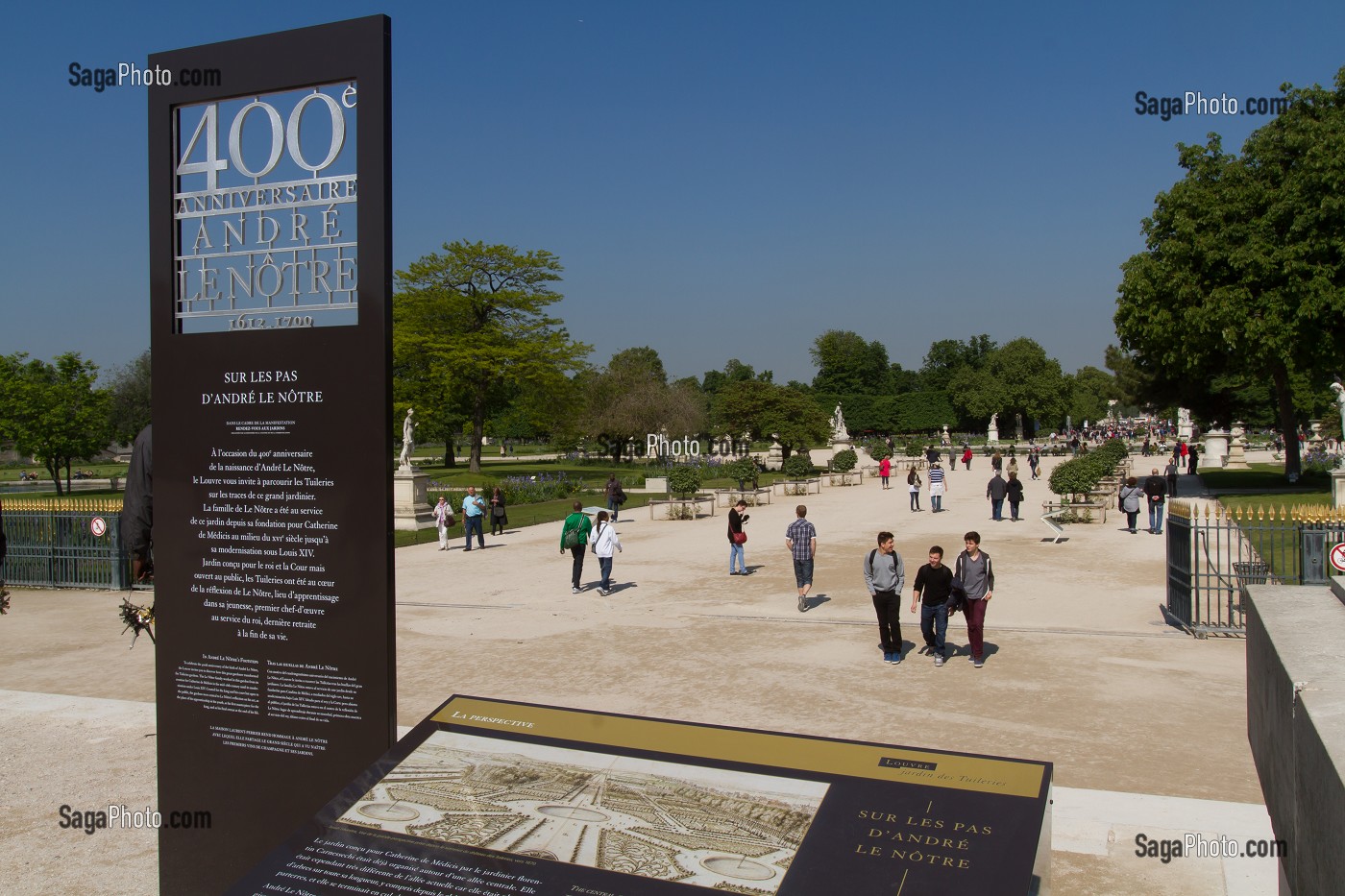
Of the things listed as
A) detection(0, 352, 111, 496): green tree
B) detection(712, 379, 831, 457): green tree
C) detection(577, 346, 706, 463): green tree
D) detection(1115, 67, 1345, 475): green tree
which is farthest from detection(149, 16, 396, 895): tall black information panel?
detection(577, 346, 706, 463): green tree

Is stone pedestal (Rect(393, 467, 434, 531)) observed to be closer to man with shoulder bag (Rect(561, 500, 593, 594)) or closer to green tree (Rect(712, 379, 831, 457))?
man with shoulder bag (Rect(561, 500, 593, 594))

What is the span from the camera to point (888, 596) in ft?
35.1

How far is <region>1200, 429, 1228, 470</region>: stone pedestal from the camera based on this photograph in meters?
45.8

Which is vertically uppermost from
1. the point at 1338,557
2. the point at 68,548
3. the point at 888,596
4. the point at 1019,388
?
the point at 1019,388

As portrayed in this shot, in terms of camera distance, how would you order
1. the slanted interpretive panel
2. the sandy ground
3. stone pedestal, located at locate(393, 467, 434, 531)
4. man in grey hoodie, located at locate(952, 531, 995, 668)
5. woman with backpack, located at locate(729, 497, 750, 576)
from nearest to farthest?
1. the slanted interpretive panel
2. the sandy ground
3. man in grey hoodie, located at locate(952, 531, 995, 668)
4. woman with backpack, located at locate(729, 497, 750, 576)
5. stone pedestal, located at locate(393, 467, 434, 531)

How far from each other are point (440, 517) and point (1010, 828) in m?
19.5

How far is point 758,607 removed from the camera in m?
14.2

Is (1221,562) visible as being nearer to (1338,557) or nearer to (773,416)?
(1338,557)

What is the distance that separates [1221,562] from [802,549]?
5277mm

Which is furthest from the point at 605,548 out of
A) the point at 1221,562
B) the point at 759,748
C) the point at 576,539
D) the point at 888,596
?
the point at 759,748

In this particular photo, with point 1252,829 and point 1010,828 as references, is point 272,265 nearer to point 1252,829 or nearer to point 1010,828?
point 1010,828

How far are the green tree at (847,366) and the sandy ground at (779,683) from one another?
103 metres

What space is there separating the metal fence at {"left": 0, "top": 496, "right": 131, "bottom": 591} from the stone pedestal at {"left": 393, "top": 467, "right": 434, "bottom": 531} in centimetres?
925

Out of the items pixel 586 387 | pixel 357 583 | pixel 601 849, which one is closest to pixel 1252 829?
pixel 601 849
